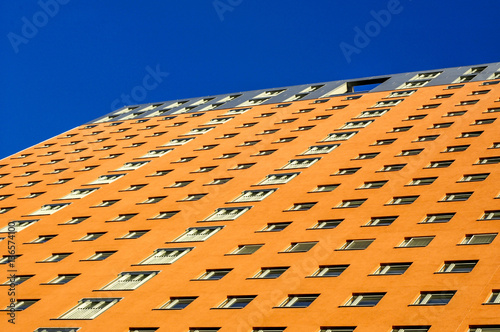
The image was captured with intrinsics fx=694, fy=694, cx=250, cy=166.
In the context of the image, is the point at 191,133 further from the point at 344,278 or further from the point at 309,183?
the point at 344,278

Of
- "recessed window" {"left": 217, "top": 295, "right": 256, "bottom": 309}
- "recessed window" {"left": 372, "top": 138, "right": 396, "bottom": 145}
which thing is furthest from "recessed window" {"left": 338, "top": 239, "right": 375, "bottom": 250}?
"recessed window" {"left": 372, "top": 138, "right": 396, "bottom": 145}

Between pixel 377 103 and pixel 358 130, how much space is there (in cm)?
720

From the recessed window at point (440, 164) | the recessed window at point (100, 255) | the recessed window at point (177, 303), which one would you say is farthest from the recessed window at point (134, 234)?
the recessed window at point (440, 164)

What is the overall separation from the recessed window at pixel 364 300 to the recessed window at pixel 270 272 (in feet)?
15.6

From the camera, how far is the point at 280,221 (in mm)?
37500

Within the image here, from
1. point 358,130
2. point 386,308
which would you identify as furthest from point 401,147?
point 386,308

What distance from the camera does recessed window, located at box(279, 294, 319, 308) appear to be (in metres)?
28.8

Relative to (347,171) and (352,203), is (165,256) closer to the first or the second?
(352,203)

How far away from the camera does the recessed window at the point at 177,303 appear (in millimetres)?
31422

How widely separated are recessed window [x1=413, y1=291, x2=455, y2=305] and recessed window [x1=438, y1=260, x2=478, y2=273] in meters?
1.85

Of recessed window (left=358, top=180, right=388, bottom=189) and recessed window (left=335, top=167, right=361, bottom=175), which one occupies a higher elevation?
recessed window (left=335, top=167, right=361, bottom=175)

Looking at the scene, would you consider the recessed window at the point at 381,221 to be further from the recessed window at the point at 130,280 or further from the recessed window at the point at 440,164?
the recessed window at the point at 130,280

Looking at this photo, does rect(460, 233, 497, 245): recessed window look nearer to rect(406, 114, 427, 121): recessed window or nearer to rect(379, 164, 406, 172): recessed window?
rect(379, 164, 406, 172): recessed window

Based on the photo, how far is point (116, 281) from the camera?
35688 mm
